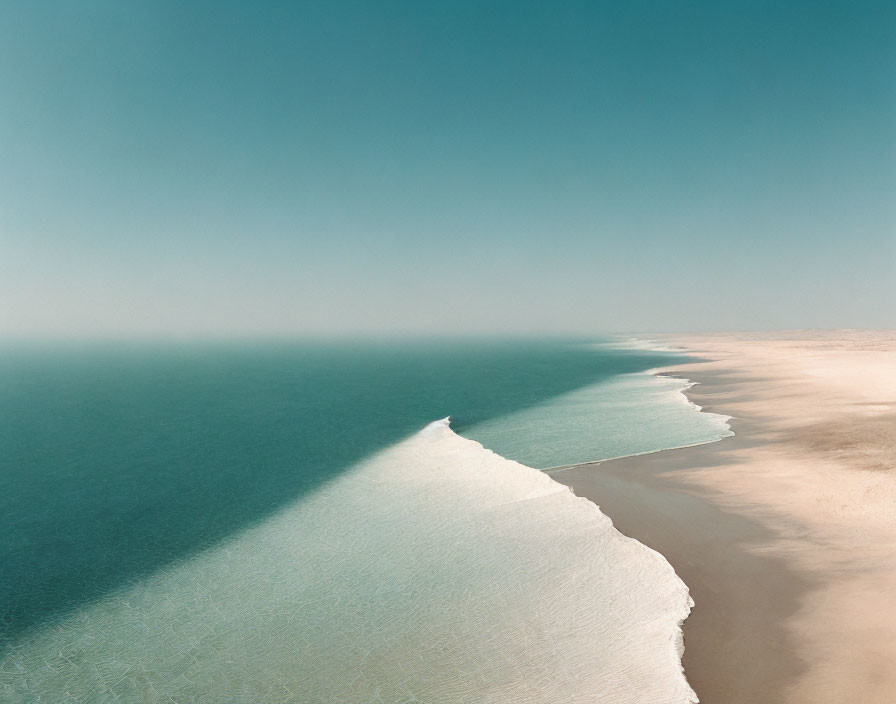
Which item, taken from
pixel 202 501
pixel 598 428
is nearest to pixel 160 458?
pixel 202 501

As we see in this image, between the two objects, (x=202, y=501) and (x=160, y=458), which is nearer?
(x=202, y=501)

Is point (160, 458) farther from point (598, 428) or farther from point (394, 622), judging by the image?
point (598, 428)

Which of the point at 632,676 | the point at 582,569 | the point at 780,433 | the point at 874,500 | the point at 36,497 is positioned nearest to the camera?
the point at 632,676

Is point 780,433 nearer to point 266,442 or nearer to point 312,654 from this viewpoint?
point 312,654

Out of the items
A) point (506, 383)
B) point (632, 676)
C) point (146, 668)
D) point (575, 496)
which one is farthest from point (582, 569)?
point (506, 383)

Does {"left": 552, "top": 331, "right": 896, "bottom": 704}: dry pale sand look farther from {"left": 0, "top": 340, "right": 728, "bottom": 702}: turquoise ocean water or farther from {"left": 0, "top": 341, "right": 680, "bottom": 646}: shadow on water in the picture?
{"left": 0, "top": 341, "right": 680, "bottom": 646}: shadow on water

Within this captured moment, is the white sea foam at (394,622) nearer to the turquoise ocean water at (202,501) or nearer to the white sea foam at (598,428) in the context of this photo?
the turquoise ocean water at (202,501)
